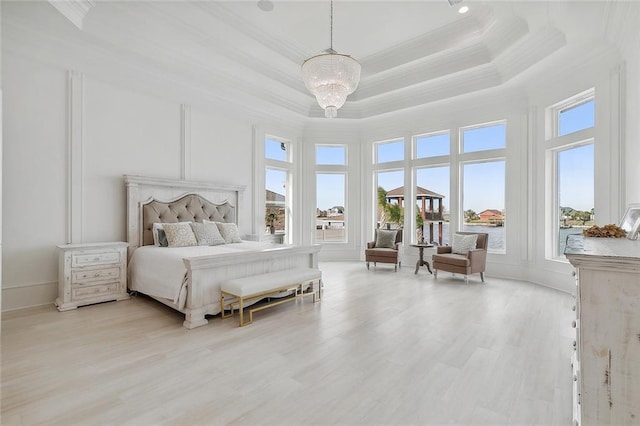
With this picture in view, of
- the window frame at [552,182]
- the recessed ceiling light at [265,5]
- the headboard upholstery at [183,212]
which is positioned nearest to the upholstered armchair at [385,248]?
the window frame at [552,182]

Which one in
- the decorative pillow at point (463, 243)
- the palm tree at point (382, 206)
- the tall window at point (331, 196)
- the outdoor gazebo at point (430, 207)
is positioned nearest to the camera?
the decorative pillow at point (463, 243)

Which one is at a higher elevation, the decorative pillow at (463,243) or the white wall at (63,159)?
the white wall at (63,159)

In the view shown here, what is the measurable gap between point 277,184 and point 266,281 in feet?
12.9

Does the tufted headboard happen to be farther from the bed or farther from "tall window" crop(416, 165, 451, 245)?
"tall window" crop(416, 165, 451, 245)

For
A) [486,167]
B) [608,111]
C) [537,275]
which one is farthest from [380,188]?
[608,111]

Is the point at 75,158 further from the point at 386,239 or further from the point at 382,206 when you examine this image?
the point at 382,206

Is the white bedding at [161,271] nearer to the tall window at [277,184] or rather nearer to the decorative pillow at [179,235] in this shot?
the decorative pillow at [179,235]

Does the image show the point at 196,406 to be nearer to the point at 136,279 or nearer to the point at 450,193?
the point at 136,279

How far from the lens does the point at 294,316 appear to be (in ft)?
11.5

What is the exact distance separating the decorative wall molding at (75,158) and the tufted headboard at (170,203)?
541 mm

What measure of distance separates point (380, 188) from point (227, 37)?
451cm

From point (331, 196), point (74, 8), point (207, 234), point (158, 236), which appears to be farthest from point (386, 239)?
point (74, 8)

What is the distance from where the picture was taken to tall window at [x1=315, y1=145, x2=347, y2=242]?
25.0 feet

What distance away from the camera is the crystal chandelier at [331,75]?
3730 millimetres
